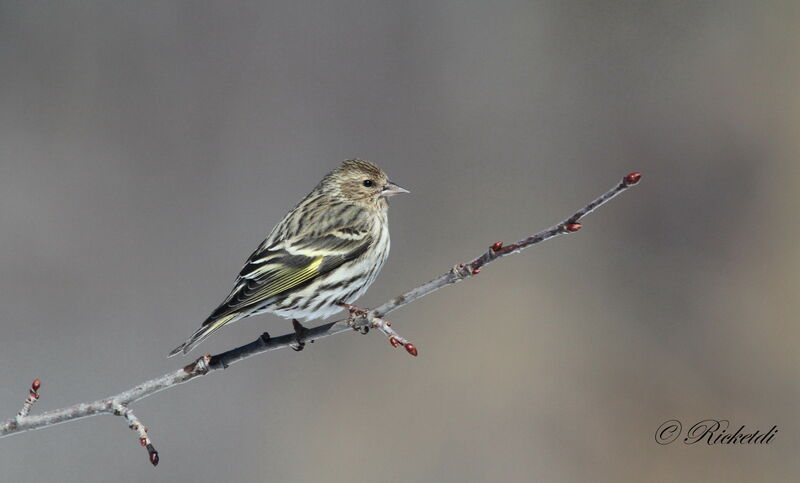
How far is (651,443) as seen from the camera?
280 inches

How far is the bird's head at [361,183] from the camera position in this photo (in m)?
4.34

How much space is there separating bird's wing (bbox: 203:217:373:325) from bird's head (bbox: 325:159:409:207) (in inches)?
11.2

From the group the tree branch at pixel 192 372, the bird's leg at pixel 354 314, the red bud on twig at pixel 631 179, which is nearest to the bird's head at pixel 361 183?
the bird's leg at pixel 354 314

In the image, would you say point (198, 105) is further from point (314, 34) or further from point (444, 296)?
point (444, 296)

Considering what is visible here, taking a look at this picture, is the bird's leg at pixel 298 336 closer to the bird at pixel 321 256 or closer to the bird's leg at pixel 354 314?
the bird at pixel 321 256

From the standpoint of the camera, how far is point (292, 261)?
3.86 metres

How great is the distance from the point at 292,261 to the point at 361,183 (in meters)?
0.66

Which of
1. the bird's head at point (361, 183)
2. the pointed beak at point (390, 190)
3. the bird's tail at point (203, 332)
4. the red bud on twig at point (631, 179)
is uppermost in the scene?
the bird's head at point (361, 183)

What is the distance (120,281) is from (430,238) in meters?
2.73

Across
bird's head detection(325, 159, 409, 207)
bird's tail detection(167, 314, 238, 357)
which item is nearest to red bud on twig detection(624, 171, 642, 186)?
bird's tail detection(167, 314, 238, 357)

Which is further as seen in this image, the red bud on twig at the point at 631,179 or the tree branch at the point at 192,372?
the tree branch at the point at 192,372

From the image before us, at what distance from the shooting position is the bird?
3672 millimetres

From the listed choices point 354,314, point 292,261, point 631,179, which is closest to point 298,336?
point 354,314

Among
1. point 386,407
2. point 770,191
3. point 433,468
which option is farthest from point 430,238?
point 770,191
